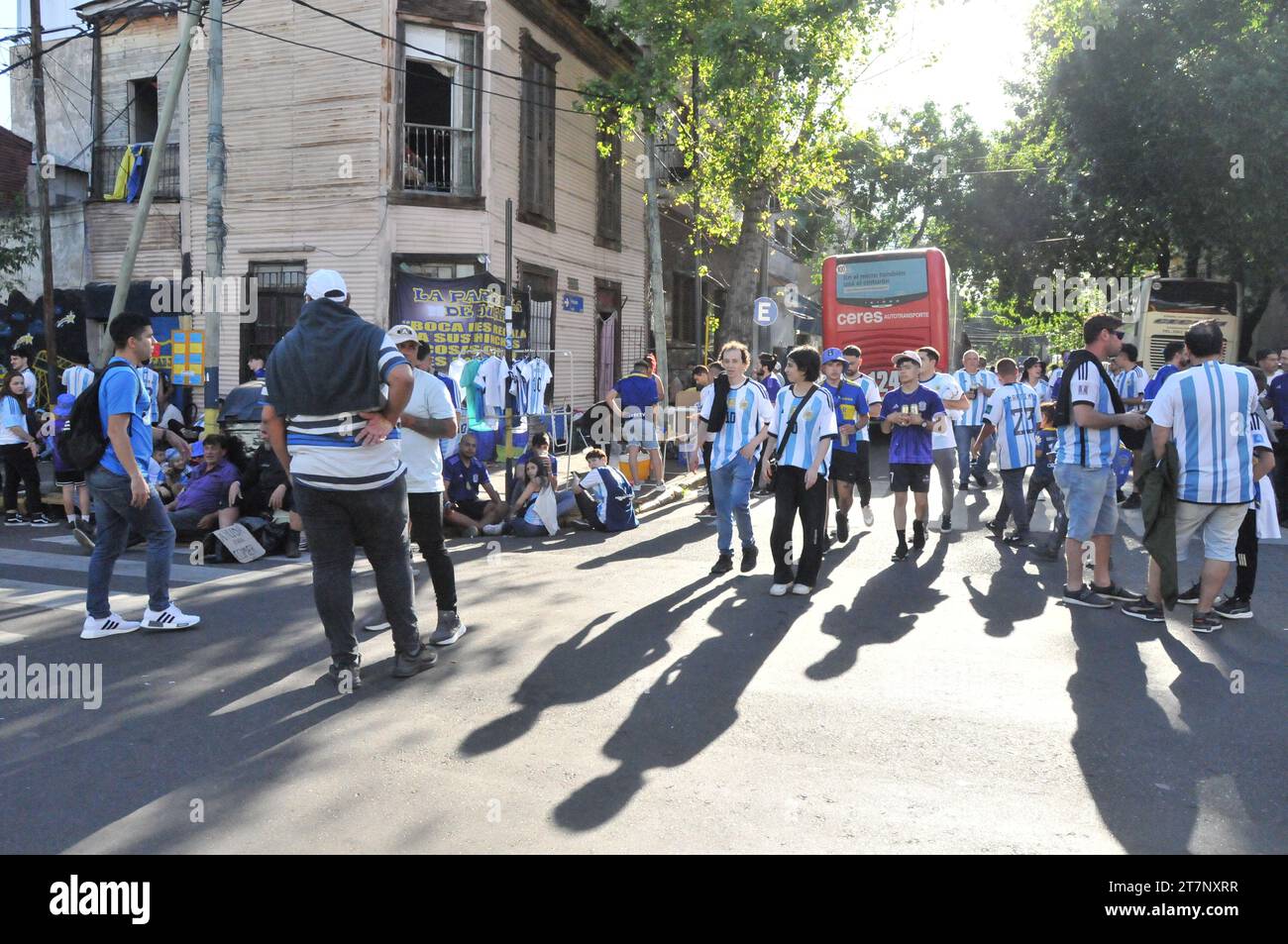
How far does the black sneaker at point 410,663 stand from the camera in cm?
574

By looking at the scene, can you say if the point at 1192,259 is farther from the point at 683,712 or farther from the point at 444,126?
the point at 683,712

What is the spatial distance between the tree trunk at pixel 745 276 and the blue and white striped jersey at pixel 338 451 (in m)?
17.4

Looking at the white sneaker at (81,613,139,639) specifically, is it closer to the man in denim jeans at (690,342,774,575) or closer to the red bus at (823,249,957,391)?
the man in denim jeans at (690,342,774,575)

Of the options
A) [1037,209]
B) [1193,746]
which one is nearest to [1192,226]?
[1037,209]

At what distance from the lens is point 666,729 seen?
4957 millimetres

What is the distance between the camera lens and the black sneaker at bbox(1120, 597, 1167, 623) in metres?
7.21

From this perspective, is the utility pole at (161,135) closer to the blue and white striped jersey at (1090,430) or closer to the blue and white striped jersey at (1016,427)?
→ the blue and white striped jersey at (1016,427)

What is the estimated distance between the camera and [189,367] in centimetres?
1898

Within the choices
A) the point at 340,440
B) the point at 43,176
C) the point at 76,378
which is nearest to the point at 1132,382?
the point at 340,440

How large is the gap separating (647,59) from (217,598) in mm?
15506

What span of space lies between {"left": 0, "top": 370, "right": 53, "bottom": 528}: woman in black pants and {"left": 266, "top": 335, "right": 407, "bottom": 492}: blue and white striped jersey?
7.79 meters

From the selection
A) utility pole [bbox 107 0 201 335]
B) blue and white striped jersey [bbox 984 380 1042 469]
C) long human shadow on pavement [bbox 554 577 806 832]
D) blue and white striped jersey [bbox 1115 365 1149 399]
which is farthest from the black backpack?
blue and white striped jersey [bbox 1115 365 1149 399]

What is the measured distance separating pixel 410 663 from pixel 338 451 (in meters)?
1.24
